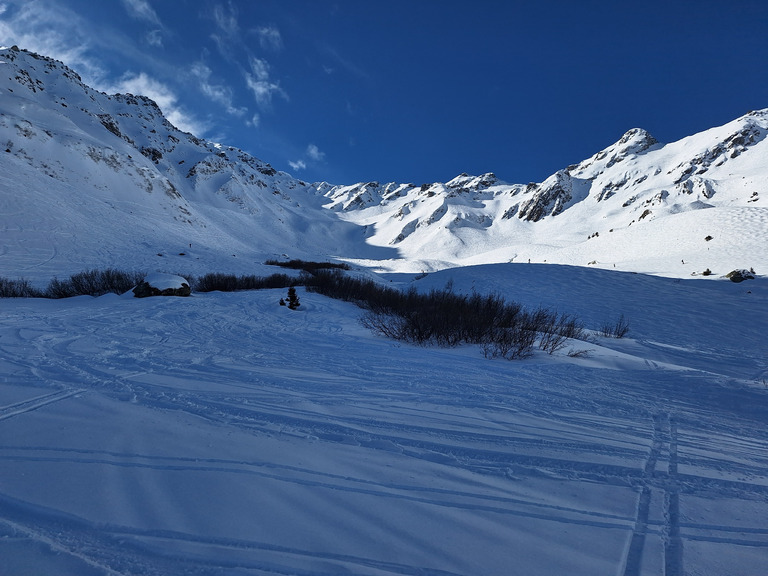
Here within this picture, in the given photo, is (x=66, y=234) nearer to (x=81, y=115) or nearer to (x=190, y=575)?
(x=190, y=575)

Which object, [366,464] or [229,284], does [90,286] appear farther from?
[366,464]

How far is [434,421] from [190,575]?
2.15m

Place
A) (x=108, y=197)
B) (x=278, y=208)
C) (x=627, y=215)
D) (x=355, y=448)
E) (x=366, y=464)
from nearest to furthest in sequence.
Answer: (x=366, y=464) < (x=355, y=448) < (x=108, y=197) < (x=627, y=215) < (x=278, y=208)

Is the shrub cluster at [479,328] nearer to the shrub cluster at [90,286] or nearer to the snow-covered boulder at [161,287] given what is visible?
the snow-covered boulder at [161,287]

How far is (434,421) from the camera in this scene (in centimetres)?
316

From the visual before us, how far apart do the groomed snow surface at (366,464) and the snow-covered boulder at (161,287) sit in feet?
18.4

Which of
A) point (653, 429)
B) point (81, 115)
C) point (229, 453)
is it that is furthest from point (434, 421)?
point (81, 115)

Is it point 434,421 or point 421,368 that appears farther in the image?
point 421,368

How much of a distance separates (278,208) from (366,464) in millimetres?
86461

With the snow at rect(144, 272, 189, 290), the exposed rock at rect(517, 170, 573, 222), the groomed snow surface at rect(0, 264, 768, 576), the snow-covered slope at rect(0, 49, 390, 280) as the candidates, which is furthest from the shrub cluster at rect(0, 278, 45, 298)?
the exposed rock at rect(517, 170, 573, 222)

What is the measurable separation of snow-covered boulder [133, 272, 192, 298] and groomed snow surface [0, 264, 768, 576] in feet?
18.4

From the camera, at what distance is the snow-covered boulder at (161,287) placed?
10.7 m

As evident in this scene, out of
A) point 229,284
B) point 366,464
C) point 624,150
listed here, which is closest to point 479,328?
point 366,464

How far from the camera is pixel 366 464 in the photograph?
2.37 m
